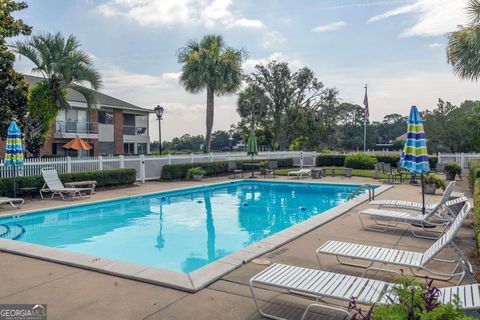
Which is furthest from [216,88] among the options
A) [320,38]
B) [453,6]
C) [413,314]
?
[413,314]

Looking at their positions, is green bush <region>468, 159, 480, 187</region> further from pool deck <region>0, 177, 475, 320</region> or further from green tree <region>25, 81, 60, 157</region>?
green tree <region>25, 81, 60, 157</region>

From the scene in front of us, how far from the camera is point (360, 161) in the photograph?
25844 mm

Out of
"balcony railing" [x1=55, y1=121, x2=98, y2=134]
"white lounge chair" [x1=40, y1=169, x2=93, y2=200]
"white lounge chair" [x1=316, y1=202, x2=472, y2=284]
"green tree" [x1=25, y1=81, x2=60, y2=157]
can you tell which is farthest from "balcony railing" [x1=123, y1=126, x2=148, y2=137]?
"white lounge chair" [x1=316, y1=202, x2=472, y2=284]

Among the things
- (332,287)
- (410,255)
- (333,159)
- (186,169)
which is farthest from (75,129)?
(332,287)

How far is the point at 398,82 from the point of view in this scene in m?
23.6

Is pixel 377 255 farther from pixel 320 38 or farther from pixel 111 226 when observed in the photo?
pixel 320 38

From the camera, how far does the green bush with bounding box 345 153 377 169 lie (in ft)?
84.0

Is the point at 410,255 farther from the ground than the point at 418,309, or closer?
closer

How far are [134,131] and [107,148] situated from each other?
360cm

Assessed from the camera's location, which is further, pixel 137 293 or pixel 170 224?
pixel 170 224

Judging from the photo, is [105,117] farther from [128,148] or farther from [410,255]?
[410,255]

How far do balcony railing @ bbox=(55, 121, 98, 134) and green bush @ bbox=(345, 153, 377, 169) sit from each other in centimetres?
2034

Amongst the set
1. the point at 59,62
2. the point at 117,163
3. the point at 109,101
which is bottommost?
the point at 117,163

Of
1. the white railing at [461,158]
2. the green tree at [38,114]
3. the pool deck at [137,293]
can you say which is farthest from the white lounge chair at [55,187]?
the white railing at [461,158]
